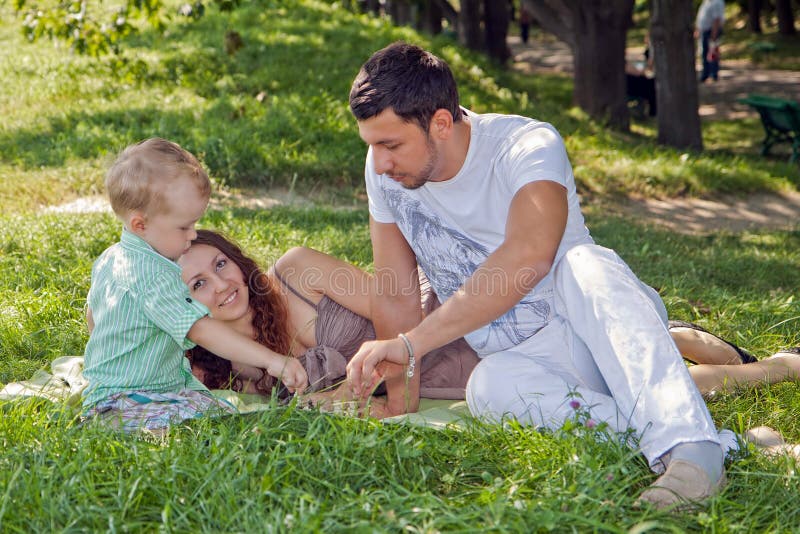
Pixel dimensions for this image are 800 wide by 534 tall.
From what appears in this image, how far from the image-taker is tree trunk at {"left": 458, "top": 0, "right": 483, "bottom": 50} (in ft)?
54.5

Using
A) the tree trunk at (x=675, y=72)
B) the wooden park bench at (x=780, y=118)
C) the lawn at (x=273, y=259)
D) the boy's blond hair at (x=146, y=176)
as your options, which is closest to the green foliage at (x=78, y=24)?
the lawn at (x=273, y=259)

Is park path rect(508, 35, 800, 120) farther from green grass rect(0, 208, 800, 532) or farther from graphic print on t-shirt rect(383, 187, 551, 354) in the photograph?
green grass rect(0, 208, 800, 532)

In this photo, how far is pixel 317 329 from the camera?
3.64 meters

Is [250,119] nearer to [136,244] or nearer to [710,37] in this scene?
[136,244]

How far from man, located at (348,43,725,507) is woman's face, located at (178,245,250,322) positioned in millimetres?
543

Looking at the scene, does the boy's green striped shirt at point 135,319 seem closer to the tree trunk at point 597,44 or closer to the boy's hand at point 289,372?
the boy's hand at point 289,372

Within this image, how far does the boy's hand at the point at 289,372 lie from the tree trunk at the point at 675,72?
808 centimetres

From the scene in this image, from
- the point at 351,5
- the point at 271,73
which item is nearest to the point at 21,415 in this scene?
the point at 271,73

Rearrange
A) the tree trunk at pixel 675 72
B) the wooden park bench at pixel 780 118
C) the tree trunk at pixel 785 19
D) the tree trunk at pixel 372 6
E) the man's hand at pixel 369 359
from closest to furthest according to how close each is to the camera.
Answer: the man's hand at pixel 369 359
the tree trunk at pixel 675 72
the wooden park bench at pixel 780 118
the tree trunk at pixel 372 6
the tree trunk at pixel 785 19

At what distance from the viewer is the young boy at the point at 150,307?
3.02m

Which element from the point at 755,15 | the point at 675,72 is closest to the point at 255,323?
→ the point at 675,72

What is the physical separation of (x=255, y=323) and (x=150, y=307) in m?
0.60

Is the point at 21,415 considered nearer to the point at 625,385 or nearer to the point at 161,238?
the point at 161,238

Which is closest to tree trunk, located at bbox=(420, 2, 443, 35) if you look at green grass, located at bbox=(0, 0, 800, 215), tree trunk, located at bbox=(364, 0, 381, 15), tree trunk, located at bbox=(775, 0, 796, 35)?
tree trunk, located at bbox=(364, 0, 381, 15)
